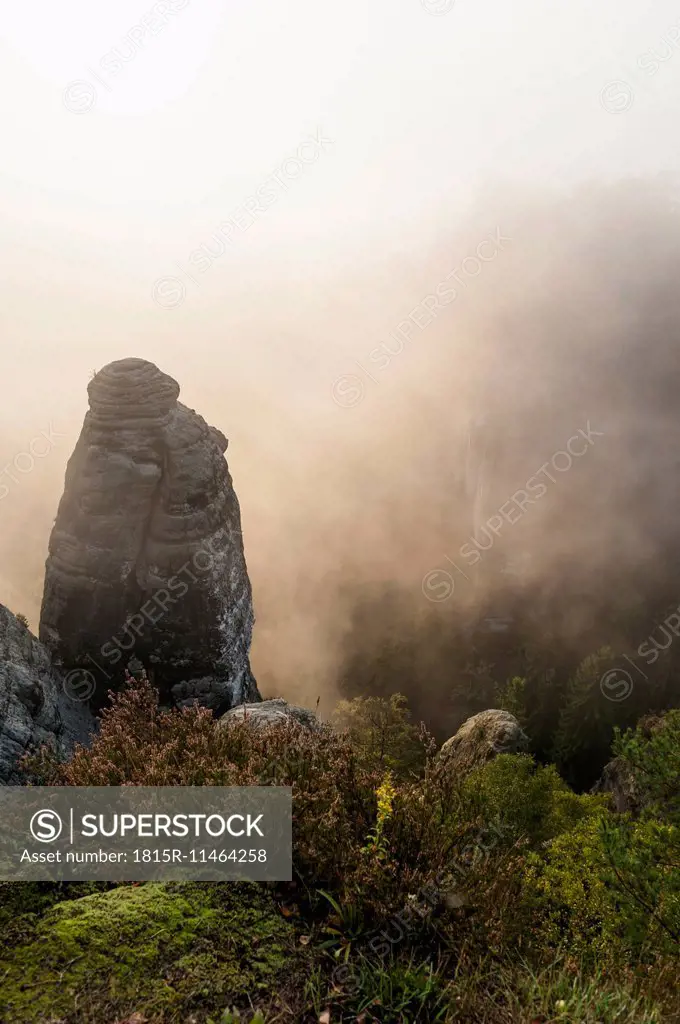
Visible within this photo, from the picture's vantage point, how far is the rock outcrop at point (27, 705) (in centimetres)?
1348

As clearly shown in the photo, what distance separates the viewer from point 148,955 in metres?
4.16

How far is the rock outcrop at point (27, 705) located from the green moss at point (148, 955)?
8.97 metres

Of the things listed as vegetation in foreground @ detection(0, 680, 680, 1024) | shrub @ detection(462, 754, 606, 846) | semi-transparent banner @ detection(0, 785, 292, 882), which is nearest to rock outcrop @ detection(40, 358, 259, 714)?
shrub @ detection(462, 754, 606, 846)

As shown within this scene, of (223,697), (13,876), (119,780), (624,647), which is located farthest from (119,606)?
(624,647)

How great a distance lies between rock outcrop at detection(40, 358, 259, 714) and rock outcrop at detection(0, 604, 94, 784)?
8.56 ft

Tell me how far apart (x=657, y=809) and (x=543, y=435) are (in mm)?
128539

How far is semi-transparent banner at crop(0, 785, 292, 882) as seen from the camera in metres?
5.07

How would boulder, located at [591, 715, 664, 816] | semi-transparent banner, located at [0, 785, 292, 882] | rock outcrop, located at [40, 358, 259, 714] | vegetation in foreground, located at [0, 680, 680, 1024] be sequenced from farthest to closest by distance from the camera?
boulder, located at [591, 715, 664, 816] < rock outcrop, located at [40, 358, 259, 714] < semi-transparent banner, located at [0, 785, 292, 882] < vegetation in foreground, located at [0, 680, 680, 1024]

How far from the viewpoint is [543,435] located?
129 m

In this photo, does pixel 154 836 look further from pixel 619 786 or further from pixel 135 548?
pixel 619 786

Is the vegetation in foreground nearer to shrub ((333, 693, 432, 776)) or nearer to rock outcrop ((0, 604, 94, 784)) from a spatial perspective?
rock outcrop ((0, 604, 94, 784))

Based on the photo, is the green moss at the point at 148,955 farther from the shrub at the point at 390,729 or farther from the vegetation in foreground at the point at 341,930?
the shrub at the point at 390,729

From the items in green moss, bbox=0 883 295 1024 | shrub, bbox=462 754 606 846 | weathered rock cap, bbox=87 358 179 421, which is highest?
weathered rock cap, bbox=87 358 179 421

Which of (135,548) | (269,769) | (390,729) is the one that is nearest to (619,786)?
(390,729)
